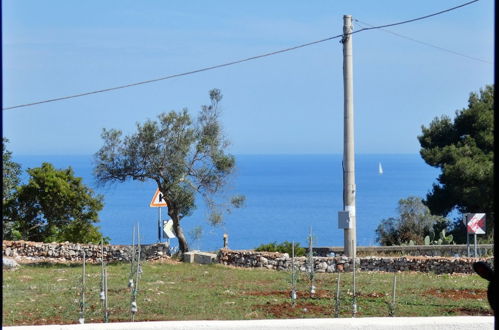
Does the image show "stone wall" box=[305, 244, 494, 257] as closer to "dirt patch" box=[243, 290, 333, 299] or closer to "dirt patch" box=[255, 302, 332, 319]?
"dirt patch" box=[243, 290, 333, 299]

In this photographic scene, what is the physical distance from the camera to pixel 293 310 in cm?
1117

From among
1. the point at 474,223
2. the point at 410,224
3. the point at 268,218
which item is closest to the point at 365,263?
the point at 474,223

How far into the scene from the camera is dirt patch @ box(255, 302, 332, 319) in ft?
35.4

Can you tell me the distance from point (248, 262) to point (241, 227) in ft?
214

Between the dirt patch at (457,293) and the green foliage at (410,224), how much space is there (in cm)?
1585

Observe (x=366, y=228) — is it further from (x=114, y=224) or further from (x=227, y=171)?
(x=227, y=171)

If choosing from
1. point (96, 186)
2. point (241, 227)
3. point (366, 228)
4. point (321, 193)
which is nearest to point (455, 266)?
point (96, 186)

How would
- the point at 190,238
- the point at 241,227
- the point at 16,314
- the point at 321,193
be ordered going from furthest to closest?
the point at 321,193, the point at 241,227, the point at 190,238, the point at 16,314

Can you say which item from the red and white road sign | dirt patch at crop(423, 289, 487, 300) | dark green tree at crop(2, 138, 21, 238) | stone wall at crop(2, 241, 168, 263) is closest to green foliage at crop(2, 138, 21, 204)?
dark green tree at crop(2, 138, 21, 238)

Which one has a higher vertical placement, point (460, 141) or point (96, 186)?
point (460, 141)

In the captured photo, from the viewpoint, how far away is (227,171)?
21.9 meters

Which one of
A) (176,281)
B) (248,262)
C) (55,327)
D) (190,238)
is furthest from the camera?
Answer: (190,238)

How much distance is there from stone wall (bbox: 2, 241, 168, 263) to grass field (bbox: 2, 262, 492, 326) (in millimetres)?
2935

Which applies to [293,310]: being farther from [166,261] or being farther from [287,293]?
[166,261]
